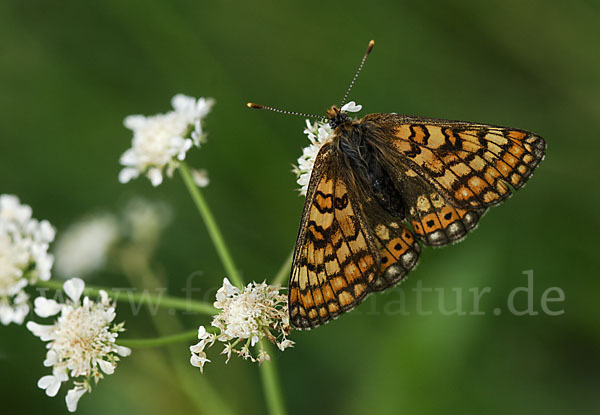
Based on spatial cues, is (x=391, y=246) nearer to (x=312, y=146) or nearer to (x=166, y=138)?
(x=312, y=146)

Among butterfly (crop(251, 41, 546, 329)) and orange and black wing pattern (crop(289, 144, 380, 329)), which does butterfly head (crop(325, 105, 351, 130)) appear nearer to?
butterfly (crop(251, 41, 546, 329))

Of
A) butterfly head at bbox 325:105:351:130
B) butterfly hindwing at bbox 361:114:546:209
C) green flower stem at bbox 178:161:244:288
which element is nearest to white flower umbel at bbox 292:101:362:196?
butterfly head at bbox 325:105:351:130

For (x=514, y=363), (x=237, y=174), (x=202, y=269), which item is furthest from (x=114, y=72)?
(x=514, y=363)

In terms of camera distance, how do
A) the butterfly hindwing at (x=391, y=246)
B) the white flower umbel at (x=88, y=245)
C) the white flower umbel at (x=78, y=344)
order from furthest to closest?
the white flower umbel at (x=88, y=245) → the white flower umbel at (x=78, y=344) → the butterfly hindwing at (x=391, y=246)

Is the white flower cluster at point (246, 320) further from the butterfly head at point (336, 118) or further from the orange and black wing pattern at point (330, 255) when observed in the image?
the butterfly head at point (336, 118)

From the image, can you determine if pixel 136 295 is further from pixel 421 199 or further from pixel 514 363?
pixel 514 363

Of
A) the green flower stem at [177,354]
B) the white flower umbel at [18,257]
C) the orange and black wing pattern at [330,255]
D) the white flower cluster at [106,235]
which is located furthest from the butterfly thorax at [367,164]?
the white flower cluster at [106,235]

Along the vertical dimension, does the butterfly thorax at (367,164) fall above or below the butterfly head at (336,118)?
below
